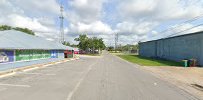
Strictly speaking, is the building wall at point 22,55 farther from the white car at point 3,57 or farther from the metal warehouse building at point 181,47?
the metal warehouse building at point 181,47

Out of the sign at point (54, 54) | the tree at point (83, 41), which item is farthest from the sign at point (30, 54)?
the tree at point (83, 41)

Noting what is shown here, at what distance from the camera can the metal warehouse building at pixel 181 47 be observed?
3203 centimetres

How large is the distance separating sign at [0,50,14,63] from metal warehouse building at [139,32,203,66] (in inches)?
1002

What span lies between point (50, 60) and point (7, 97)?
25.9 m

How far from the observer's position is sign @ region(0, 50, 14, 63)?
792 inches

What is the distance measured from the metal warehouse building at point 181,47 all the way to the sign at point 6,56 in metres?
25.5

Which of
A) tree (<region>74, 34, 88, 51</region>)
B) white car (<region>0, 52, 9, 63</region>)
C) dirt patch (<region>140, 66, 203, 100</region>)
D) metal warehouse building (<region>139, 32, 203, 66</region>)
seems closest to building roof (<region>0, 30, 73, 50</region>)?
white car (<region>0, 52, 9, 63</region>)

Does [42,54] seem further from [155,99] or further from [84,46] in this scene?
[84,46]

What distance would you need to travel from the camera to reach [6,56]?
21.0 m

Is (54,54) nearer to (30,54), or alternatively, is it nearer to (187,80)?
(30,54)

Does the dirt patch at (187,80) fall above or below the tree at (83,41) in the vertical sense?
below

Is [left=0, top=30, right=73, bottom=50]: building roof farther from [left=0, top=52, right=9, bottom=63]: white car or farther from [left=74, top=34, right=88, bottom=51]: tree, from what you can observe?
[left=74, top=34, right=88, bottom=51]: tree

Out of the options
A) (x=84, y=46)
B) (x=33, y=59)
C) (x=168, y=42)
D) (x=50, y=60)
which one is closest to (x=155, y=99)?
(x=33, y=59)

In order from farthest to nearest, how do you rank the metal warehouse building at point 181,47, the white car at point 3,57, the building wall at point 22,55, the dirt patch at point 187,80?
the metal warehouse building at point 181,47 → the building wall at point 22,55 → the white car at point 3,57 → the dirt patch at point 187,80
